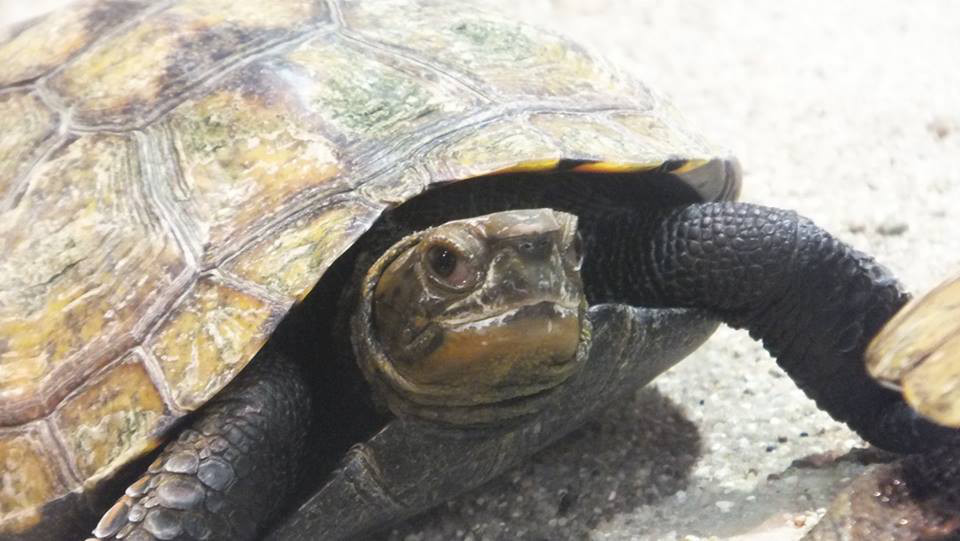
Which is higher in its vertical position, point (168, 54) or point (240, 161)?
point (168, 54)

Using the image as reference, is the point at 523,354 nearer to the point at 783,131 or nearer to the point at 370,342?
the point at 370,342

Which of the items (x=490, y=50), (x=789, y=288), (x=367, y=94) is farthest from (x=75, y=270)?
(x=789, y=288)

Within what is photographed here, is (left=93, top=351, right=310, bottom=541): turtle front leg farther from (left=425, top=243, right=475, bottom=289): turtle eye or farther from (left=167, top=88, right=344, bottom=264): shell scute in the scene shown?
A: (left=425, top=243, right=475, bottom=289): turtle eye

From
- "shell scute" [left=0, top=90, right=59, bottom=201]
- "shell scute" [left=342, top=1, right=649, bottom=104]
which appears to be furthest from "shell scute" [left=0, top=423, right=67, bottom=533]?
"shell scute" [left=342, top=1, right=649, bottom=104]

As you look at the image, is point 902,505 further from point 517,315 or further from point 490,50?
point 490,50

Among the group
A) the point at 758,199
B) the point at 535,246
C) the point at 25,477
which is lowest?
the point at 25,477

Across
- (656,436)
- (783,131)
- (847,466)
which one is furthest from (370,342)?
(783,131)
